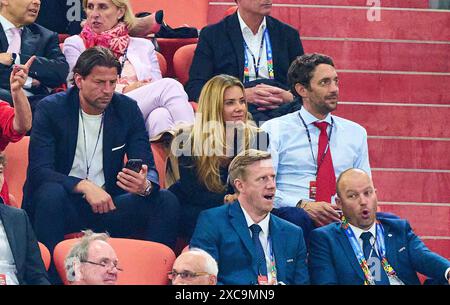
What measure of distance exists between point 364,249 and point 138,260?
0.92 meters

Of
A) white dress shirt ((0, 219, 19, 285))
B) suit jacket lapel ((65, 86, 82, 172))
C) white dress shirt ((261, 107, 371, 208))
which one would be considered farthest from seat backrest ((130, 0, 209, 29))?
white dress shirt ((0, 219, 19, 285))

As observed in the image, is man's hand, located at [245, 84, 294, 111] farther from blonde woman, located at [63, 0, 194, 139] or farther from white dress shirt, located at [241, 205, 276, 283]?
white dress shirt, located at [241, 205, 276, 283]

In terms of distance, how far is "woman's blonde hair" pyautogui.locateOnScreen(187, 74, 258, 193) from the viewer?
6012mm

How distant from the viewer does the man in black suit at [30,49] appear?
22.0 ft

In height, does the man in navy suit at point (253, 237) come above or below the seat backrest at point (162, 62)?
below

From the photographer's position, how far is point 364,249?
5.73m

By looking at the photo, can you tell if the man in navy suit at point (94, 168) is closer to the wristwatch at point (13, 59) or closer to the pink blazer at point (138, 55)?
the wristwatch at point (13, 59)

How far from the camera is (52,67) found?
6.73 metres

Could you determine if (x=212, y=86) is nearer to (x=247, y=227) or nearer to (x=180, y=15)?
(x=247, y=227)

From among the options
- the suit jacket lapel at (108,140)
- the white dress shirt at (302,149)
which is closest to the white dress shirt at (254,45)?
the white dress shirt at (302,149)

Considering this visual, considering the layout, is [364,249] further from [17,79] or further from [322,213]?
[17,79]

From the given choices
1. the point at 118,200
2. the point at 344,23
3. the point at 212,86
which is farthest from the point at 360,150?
the point at 344,23

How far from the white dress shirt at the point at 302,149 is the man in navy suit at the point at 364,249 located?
1.27 ft

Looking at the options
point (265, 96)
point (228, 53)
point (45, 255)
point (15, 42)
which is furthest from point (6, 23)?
point (45, 255)
